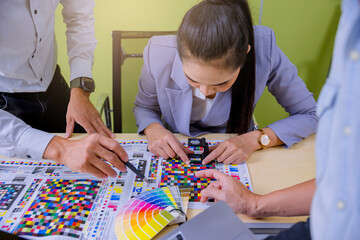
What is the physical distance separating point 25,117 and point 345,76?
3.96ft

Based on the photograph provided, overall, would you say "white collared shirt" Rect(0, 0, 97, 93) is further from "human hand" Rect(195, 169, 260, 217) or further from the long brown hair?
"human hand" Rect(195, 169, 260, 217)

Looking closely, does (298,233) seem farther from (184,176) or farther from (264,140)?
(264,140)

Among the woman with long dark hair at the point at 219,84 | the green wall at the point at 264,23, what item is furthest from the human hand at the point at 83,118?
the green wall at the point at 264,23

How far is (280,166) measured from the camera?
3.17 ft

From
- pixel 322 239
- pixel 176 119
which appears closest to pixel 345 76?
pixel 322 239

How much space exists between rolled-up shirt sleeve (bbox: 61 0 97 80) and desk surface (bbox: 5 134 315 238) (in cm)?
34

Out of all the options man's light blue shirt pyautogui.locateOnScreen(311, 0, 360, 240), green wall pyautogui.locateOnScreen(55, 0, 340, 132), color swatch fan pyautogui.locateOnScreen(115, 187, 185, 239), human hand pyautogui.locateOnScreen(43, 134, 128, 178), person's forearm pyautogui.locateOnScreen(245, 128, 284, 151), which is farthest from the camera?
green wall pyautogui.locateOnScreen(55, 0, 340, 132)

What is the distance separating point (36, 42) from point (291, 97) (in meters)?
1.01

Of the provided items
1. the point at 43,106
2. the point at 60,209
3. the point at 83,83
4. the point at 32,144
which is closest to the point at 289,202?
the point at 60,209

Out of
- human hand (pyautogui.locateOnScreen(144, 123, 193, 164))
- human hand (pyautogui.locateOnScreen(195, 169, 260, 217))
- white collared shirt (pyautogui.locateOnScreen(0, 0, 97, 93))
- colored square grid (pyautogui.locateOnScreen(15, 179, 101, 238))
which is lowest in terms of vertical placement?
colored square grid (pyautogui.locateOnScreen(15, 179, 101, 238))

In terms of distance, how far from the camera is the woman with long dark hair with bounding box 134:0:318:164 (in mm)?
860

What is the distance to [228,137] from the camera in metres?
1.12

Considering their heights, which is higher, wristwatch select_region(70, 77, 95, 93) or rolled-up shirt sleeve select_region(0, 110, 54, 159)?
wristwatch select_region(70, 77, 95, 93)

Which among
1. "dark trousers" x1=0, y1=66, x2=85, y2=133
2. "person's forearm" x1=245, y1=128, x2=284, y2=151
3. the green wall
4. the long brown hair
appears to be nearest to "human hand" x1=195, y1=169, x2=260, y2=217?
"person's forearm" x1=245, y1=128, x2=284, y2=151
